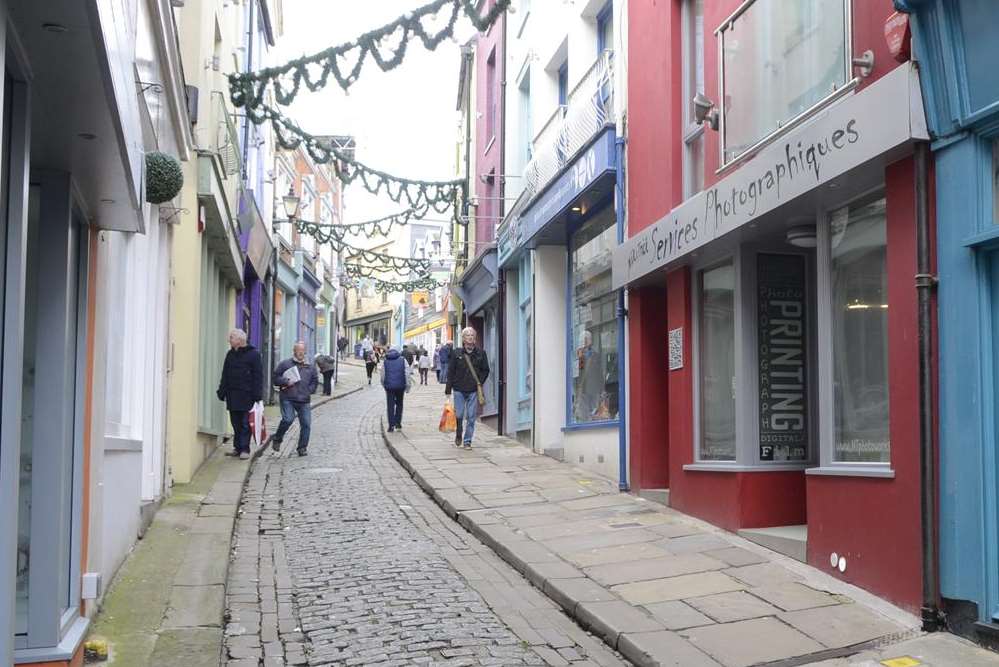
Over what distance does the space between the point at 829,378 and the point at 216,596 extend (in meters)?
4.22

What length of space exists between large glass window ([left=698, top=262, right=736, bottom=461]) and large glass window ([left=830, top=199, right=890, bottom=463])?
168 cm

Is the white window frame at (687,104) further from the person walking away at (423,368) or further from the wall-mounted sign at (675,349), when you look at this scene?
the person walking away at (423,368)

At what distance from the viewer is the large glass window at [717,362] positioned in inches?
324

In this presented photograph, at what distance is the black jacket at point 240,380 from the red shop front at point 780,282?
479 centimetres

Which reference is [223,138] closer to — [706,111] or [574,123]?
[574,123]

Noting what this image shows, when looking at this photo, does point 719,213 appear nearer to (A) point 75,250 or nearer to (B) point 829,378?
(B) point 829,378

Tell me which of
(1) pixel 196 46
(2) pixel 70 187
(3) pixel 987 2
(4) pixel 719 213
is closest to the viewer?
(2) pixel 70 187

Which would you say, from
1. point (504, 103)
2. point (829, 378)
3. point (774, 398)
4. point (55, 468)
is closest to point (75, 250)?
point (55, 468)

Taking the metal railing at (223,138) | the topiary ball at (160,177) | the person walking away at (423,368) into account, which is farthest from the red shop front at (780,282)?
the person walking away at (423,368)

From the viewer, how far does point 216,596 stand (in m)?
6.08

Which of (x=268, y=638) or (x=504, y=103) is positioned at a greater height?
Answer: (x=504, y=103)

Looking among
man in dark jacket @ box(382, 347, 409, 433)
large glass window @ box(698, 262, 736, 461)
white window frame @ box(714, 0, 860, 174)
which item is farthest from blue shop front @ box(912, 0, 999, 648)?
man in dark jacket @ box(382, 347, 409, 433)

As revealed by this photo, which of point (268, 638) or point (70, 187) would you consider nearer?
point (70, 187)

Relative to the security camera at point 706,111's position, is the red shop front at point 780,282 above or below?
below
